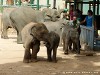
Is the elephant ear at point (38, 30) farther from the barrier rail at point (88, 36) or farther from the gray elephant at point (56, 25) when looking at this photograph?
the barrier rail at point (88, 36)

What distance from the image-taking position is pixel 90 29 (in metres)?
13.4

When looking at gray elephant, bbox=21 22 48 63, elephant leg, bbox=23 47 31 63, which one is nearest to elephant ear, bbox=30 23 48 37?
gray elephant, bbox=21 22 48 63

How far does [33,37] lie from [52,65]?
1010 millimetres

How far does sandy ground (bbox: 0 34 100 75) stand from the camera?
857 centimetres

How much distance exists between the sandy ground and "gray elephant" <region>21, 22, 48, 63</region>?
0.91ft

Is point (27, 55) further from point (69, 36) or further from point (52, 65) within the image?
point (69, 36)

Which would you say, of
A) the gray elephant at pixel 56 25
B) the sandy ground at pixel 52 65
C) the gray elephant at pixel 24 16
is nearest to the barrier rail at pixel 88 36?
the sandy ground at pixel 52 65

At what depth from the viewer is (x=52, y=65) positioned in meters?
9.67

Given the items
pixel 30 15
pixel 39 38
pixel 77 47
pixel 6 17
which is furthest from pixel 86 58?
pixel 6 17

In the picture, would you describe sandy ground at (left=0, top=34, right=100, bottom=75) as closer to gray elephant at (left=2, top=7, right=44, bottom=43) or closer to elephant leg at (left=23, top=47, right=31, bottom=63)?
elephant leg at (left=23, top=47, right=31, bottom=63)

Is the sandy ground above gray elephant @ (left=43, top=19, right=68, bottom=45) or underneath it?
underneath

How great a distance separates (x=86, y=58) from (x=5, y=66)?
10.0 ft

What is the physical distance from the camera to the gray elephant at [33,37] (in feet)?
31.9

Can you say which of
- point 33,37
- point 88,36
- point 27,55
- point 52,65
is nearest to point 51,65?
point 52,65
